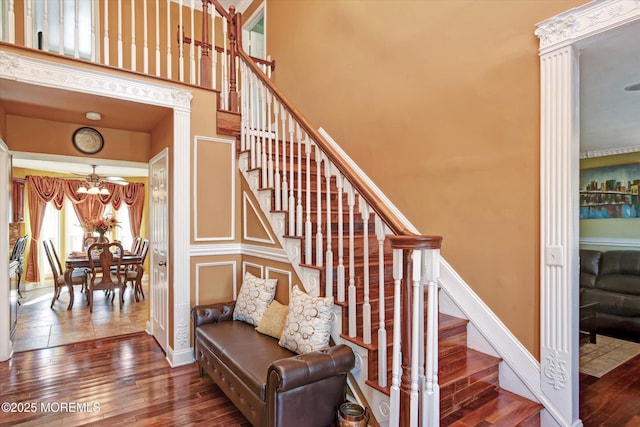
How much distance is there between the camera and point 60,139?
12.7 ft

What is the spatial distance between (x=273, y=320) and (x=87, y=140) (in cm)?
319

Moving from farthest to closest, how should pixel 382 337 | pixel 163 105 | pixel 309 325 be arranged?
pixel 163 105
pixel 309 325
pixel 382 337

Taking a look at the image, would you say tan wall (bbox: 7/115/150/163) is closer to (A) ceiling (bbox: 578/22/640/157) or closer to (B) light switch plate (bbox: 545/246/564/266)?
(B) light switch plate (bbox: 545/246/564/266)

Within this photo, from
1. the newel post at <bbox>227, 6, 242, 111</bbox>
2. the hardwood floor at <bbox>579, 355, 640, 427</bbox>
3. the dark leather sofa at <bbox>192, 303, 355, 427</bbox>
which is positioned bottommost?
the hardwood floor at <bbox>579, 355, 640, 427</bbox>

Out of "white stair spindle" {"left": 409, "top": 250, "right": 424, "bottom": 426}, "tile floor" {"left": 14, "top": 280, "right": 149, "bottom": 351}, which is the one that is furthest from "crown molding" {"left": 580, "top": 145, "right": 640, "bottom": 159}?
"tile floor" {"left": 14, "top": 280, "right": 149, "bottom": 351}

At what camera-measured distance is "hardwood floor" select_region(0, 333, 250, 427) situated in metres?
2.43

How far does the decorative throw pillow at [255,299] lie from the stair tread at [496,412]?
1656mm

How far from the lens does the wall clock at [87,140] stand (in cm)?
394

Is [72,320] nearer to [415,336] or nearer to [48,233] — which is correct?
[48,233]

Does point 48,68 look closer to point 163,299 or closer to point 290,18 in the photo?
point 163,299

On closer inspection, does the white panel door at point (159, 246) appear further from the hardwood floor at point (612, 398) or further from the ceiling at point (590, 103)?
the hardwood floor at point (612, 398)

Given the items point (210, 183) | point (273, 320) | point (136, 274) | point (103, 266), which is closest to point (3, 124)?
point (210, 183)

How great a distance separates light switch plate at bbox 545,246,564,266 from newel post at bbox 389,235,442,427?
879mm

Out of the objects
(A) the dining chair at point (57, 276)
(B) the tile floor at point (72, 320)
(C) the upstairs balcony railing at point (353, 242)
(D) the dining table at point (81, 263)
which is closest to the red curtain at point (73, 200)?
(B) the tile floor at point (72, 320)
